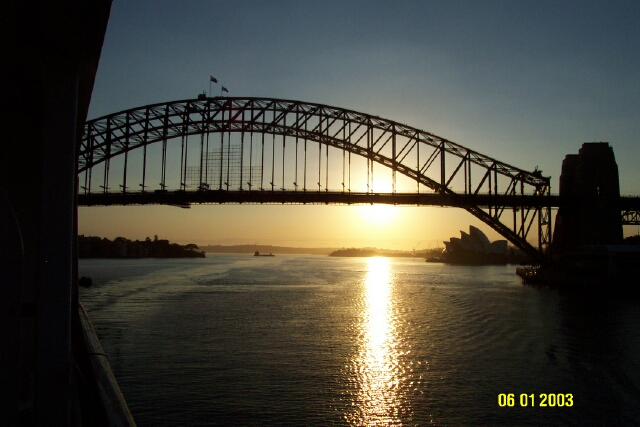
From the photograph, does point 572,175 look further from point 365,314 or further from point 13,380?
point 13,380

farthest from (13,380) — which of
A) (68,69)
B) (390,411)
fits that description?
(390,411)

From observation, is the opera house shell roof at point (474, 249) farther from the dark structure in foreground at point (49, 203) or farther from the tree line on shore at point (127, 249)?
the dark structure in foreground at point (49, 203)

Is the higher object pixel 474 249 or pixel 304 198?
pixel 304 198

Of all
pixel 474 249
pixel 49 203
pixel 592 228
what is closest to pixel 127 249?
→ pixel 474 249

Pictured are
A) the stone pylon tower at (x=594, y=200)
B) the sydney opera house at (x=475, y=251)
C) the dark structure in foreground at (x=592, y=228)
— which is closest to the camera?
the dark structure in foreground at (x=592, y=228)

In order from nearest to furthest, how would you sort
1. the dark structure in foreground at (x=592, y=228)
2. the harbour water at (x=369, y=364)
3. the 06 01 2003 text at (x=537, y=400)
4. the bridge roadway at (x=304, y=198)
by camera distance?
1. the harbour water at (x=369, y=364)
2. the 06 01 2003 text at (x=537, y=400)
3. the dark structure in foreground at (x=592, y=228)
4. the bridge roadway at (x=304, y=198)

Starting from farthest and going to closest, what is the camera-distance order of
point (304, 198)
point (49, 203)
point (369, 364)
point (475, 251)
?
point (475, 251), point (304, 198), point (369, 364), point (49, 203)

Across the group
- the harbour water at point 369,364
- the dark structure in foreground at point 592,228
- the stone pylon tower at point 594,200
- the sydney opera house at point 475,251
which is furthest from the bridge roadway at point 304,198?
the sydney opera house at point 475,251

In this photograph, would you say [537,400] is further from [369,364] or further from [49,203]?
[49,203]
